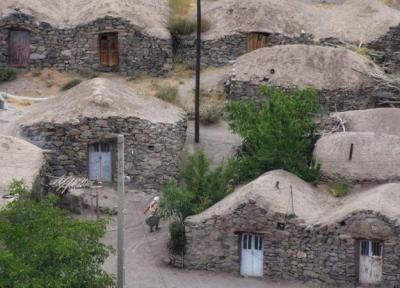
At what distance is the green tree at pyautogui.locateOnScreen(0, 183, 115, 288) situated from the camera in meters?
23.7

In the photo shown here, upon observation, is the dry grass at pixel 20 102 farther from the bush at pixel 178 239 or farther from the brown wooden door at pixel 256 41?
the bush at pixel 178 239

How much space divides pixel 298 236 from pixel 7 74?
17.1 metres

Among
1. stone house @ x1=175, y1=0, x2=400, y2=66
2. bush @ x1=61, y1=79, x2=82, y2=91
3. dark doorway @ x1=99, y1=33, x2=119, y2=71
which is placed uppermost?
stone house @ x1=175, y1=0, x2=400, y2=66

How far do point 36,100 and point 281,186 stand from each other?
12415 mm

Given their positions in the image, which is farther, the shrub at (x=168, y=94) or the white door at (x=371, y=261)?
the shrub at (x=168, y=94)

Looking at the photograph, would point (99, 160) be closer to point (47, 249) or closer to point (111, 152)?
point (111, 152)

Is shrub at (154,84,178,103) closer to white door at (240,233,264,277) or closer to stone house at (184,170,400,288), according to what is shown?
stone house at (184,170,400,288)

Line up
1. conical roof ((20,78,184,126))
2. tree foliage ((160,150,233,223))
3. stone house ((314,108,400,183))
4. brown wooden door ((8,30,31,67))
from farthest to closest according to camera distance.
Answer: brown wooden door ((8,30,31,67)) < conical roof ((20,78,184,126)) < stone house ((314,108,400,183)) < tree foliage ((160,150,233,223))

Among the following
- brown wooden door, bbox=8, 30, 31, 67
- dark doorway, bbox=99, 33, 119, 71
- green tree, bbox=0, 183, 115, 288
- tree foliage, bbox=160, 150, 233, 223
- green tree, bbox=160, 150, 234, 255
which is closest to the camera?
green tree, bbox=0, 183, 115, 288

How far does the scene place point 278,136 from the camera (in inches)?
1315

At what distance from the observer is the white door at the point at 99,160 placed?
36.2 meters

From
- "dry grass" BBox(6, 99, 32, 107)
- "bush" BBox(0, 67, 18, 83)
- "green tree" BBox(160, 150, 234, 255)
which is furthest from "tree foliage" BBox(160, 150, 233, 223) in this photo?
"bush" BBox(0, 67, 18, 83)

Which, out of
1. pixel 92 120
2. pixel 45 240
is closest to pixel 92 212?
pixel 92 120

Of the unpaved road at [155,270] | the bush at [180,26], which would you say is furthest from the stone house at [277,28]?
the unpaved road at [155,270]
